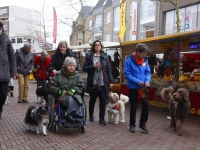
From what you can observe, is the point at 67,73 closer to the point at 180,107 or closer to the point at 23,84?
the point at 180,107

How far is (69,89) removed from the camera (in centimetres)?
520

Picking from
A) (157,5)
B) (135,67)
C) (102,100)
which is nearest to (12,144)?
(102,100)

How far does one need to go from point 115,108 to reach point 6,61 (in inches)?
105

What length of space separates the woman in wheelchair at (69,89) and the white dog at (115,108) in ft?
3.57

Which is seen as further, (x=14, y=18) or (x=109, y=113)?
(x=14, y=18)

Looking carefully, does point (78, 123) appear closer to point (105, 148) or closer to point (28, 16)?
point (105, 148)

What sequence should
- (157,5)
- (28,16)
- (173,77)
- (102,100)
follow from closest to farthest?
(102,100), (173,77), (157,5), (28,16)

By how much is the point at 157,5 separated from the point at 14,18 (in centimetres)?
5703

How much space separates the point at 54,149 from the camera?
425cm

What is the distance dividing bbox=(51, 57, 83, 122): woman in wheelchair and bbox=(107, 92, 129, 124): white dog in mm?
1087

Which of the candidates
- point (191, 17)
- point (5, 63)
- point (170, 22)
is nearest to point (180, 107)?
point (5, 63)

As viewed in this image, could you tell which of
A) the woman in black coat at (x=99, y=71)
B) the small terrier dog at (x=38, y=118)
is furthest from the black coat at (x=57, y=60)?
the small terrier dog at (x=38, y=118)

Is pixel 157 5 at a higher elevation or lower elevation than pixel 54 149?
higher

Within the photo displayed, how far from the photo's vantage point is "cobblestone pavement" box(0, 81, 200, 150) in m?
4.45
